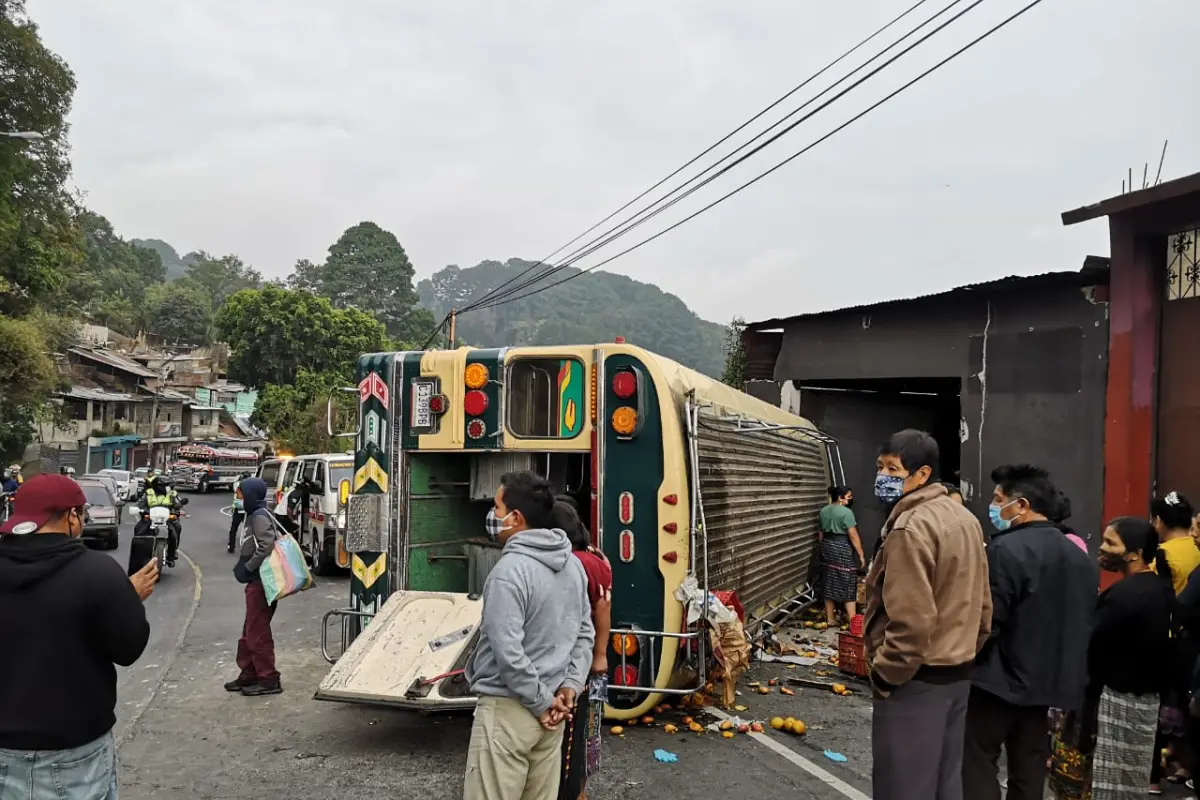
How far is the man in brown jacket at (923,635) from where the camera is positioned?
136 inches

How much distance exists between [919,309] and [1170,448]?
4.06m

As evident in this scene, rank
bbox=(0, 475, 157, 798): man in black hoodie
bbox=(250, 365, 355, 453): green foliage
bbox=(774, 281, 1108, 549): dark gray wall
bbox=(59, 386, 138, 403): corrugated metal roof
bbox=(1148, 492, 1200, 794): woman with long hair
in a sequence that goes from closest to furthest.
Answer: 1. bbox=(0, 475, 157, 798): man in black hoodie
2. bbox=(1148, 492, 1200, 794): woman with long hair
3. bbox=(774, 281, 1108, 549): dark gray wall
4. bbox=(250, 365, 355, 453): green foliage
5. bbox=(59, 386, 138, 403): corrugated metal roof

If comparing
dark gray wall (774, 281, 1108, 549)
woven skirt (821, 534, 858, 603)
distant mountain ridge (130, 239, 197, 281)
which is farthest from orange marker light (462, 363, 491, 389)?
distant mountain ridge (130, 239, 197, 281)

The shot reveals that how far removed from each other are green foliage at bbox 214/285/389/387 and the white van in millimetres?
22285

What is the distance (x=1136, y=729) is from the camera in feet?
14.6

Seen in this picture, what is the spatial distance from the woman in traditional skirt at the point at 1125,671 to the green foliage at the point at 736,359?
35.6 ft

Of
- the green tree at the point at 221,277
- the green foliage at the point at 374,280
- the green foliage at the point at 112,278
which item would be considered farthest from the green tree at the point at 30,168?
the green tree at the point at 221,277

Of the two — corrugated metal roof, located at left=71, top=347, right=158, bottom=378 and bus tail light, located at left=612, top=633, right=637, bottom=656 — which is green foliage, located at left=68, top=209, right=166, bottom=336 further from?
bus tail light, located at left=612, top=633, right=637, bottom=656

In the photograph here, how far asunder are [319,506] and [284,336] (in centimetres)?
2461

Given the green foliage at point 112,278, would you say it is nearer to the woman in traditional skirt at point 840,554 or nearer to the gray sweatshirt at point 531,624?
the woman in traditional skirt at point 840,554

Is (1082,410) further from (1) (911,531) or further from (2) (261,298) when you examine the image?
(2) (261,298)

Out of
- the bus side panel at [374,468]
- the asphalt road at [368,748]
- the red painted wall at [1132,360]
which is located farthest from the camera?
the red painted wall at [1132,360]

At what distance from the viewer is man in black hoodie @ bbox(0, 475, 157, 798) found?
2.83 m

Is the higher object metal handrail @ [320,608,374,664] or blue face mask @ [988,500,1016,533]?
blue face mask @ [988,500,1016,533]
